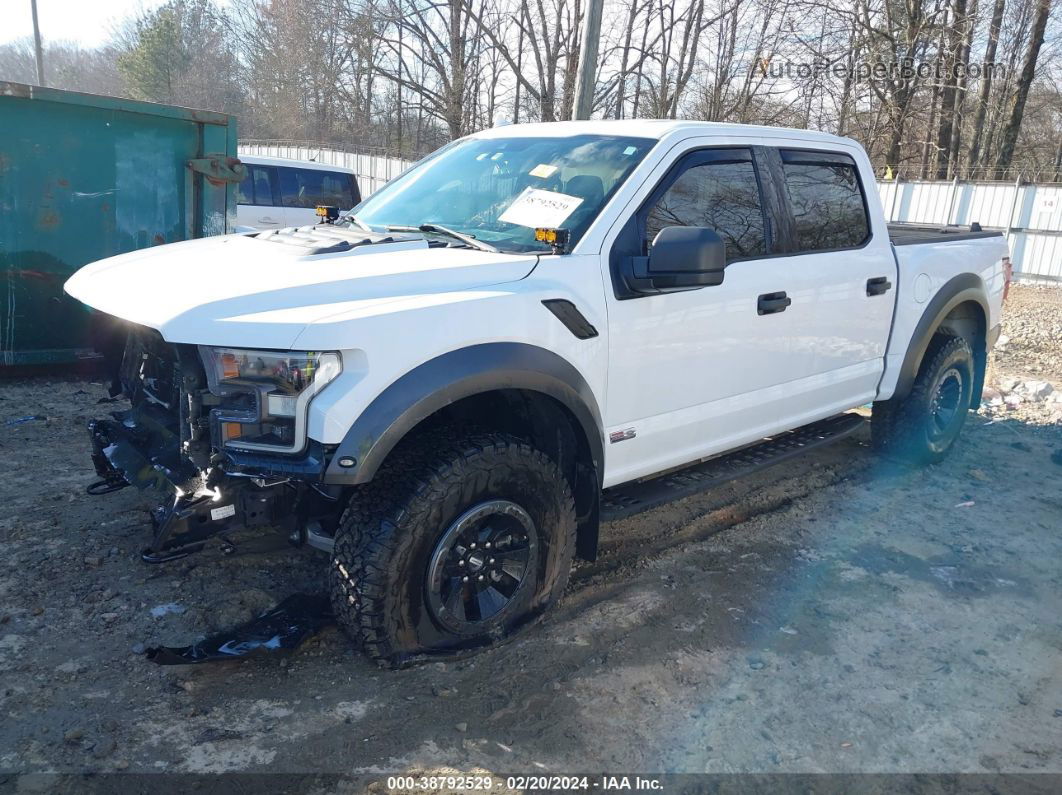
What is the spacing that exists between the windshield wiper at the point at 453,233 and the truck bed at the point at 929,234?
2925 mm

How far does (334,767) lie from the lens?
2553 millimetres

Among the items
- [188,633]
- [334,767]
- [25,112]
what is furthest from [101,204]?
[334,767]

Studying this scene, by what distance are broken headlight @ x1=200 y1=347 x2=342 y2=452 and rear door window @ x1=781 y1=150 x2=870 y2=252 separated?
2716mm

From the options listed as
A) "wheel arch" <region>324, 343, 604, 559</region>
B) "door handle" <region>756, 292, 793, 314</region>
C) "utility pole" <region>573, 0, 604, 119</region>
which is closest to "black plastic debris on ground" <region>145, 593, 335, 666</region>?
"wheel arch" <region>324, 343, 604, 559</region>

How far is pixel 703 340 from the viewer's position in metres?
3.71

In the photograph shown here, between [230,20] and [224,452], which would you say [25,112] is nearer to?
[224,452]

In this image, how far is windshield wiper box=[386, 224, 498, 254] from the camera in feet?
10.9

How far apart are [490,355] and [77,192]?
16.9ft

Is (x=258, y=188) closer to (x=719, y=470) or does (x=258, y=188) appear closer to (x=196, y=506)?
(x=719, y=470)

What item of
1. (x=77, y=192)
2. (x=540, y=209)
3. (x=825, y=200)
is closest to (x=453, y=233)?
(x=540, y=209)

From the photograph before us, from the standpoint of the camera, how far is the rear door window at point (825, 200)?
4.32 metres

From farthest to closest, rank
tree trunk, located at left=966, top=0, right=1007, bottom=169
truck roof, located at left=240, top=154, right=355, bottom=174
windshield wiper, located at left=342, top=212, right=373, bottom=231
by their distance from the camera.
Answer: tree trunk, located at left=966, top=0, right=1007, bottom=169 < truck roof, located at left=240, top=154, right=355, bottom=174 < windshield wiper, located at left=342, top=212, right=373, bottom=231

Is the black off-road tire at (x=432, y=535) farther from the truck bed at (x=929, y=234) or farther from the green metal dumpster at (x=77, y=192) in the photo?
the green metal dumpster at (x=77, y=192)

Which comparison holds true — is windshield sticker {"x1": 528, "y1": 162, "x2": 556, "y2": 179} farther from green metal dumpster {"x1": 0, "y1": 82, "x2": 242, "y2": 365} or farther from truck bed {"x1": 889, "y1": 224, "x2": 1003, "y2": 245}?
green metal dumpster {"x1": 0, "y1": 82, "x2": 242, "y2": 365}
